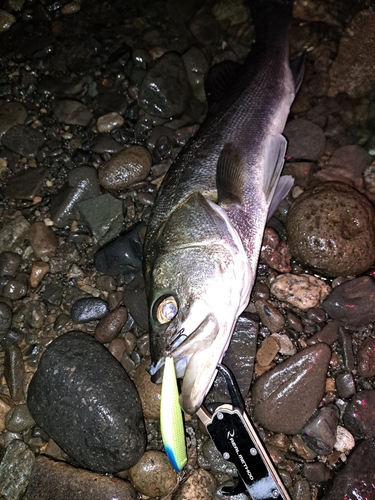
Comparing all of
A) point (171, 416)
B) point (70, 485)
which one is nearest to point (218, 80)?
point (171, 416)

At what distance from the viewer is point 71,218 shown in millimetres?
4445

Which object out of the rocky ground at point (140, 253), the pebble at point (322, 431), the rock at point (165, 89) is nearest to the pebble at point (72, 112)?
the rocky ground at point (140, 253)

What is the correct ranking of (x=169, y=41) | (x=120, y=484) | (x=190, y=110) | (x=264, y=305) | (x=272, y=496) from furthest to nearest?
1. (x=169, y=41)
2. (x=190, y=110)
3. (x=264, y=305)
4. (x=120, y=484)
5. (x=272, y=496)

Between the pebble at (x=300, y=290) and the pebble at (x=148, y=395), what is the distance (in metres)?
1.42

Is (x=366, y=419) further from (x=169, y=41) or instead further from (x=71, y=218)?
(x=169, y=41)

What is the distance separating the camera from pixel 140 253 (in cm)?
411

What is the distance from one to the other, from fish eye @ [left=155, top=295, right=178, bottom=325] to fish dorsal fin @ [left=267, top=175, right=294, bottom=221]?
1469 millimetres

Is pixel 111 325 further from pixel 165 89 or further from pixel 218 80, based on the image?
pixel 218 80

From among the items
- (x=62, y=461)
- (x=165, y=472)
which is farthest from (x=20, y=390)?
(x=165, y=472)

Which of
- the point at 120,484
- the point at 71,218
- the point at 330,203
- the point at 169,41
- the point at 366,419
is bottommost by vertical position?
the point at 366,419

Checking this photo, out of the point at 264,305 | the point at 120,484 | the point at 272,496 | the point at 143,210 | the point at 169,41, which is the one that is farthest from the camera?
the point at 169,41

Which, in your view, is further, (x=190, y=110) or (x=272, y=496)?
(x=190, y=110)

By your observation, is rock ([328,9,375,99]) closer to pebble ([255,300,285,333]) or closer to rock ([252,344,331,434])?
pebble ([255,300,285,333])

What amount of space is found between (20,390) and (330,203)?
11.2 feet
